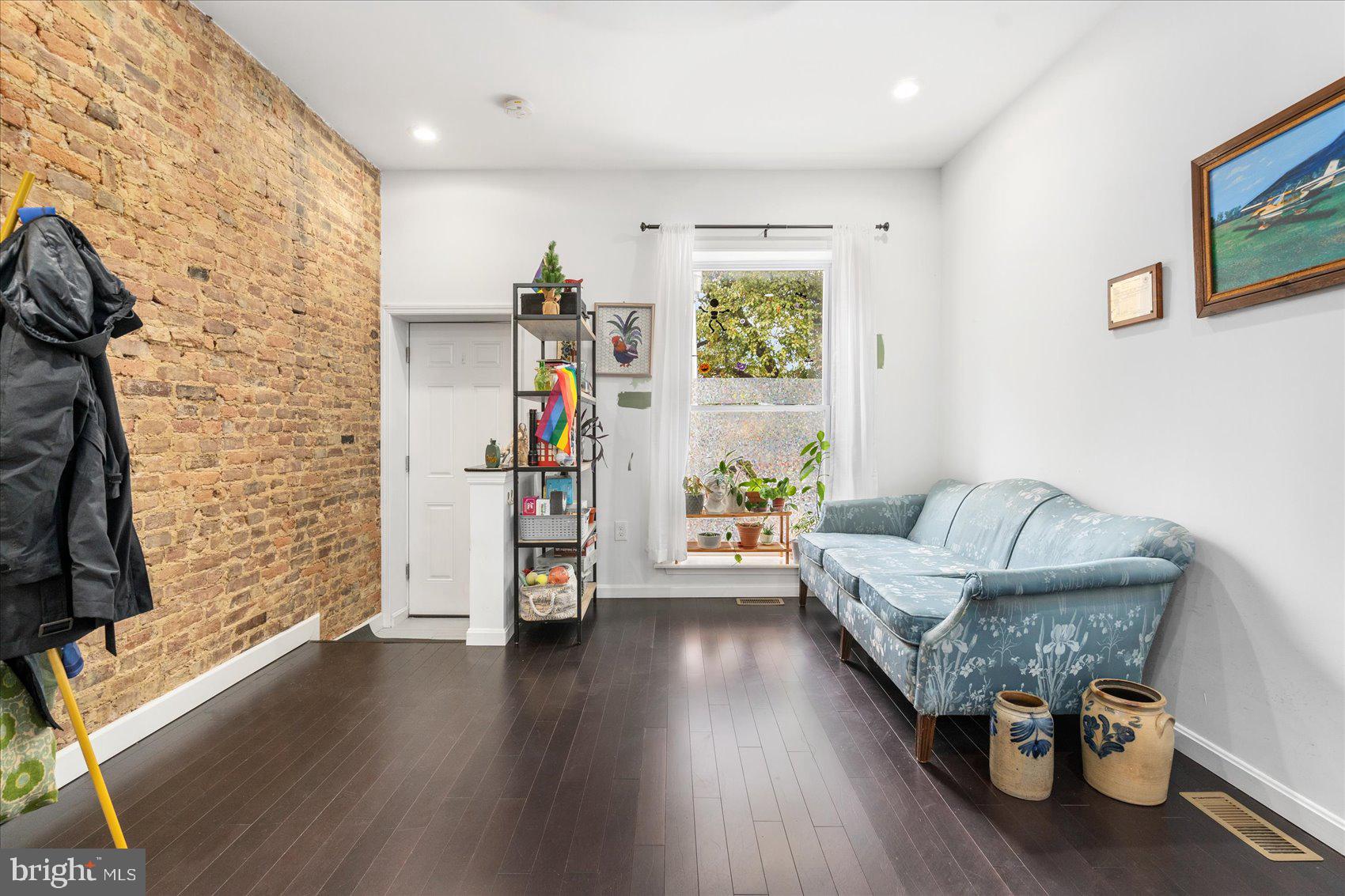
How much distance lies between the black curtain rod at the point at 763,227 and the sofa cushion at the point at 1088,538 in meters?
2.36

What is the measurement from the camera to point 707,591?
171 inches

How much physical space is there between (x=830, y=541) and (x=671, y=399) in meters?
1.41

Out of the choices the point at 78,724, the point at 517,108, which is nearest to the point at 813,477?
the point at 517,108

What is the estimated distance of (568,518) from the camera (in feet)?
11.4

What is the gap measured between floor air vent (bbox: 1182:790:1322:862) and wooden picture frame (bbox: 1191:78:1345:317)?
160 centimetres

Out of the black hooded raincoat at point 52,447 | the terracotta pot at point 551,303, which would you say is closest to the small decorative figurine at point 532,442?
the terracotta pot at point 551,303

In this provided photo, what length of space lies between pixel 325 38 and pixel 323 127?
91 cm

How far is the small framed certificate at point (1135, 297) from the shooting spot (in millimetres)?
2391

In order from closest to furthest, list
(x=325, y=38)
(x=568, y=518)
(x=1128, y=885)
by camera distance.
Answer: (x=1128, y=885), (x=325, y=38), (x=568, y=518)

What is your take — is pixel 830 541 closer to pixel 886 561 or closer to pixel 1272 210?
pixel 886 561

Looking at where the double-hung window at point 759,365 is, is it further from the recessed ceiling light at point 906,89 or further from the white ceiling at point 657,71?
the recessed ceiling light at point 906,89

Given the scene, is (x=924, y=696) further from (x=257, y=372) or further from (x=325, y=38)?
(x=325, y=38)

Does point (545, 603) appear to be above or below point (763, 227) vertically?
below

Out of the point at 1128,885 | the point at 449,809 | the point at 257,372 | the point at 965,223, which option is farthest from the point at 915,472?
the point at 257,372
